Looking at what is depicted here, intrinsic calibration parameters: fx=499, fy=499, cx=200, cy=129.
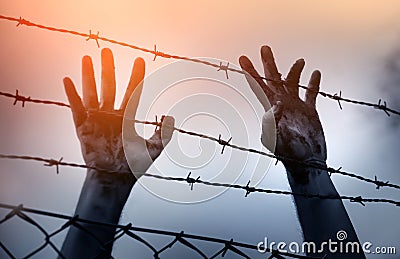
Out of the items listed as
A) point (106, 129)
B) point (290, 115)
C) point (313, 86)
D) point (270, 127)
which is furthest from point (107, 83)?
point (313, 86)

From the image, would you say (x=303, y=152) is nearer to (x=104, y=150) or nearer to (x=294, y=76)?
(x=294, y=76)

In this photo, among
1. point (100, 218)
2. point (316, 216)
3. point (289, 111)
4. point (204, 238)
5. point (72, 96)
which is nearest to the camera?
point (204, 238)

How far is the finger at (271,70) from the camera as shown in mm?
2354

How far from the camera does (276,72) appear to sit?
93.5 inches

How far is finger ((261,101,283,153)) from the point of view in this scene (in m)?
2.17

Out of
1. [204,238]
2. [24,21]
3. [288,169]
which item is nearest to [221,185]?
[204,238]

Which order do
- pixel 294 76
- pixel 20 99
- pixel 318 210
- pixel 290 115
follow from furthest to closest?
pixel 294 76 < pixel 290 115 < pixel 318 210 < pixel 20 99

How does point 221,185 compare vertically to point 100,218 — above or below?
above

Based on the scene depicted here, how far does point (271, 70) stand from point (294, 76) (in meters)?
0.12

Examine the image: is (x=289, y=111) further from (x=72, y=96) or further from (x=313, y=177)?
(x=72, y=96)

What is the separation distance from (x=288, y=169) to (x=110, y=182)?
0.83 m

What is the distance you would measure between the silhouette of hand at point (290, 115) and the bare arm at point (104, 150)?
0.51 meters

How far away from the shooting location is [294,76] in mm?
2395

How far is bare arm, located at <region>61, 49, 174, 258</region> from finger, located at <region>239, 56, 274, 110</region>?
56 cm
